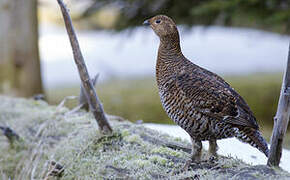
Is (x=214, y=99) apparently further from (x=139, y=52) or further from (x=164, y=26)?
(x=139, y=52)

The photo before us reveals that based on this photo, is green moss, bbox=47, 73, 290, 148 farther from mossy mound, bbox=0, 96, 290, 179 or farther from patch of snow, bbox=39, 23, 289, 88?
mossy mound, bbox=0, 96, 290, 179

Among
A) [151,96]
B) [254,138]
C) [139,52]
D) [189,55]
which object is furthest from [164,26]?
[139,52]

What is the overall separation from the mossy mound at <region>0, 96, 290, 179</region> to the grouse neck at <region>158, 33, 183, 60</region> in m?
0.56

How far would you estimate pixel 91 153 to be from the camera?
2.79 m

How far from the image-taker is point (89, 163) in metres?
2.65

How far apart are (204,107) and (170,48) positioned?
1.35 ft

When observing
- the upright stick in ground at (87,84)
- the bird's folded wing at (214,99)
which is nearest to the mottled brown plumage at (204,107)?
the bird's folded wing at (214,99)

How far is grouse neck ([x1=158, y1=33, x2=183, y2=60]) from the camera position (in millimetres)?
2441

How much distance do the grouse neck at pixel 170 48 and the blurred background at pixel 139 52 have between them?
7.83 feet

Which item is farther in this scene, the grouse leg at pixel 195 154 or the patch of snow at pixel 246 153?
the patch of snow at pixel 246 153

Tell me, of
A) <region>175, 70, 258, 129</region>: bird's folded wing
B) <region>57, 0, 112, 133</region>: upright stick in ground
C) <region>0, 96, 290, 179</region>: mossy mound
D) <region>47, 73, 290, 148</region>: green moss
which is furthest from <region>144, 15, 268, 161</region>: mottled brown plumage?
<region>47, 73, 290, 148</region>: green moss

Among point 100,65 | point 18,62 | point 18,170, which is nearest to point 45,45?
point 100,65

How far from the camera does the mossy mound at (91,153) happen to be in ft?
7.37

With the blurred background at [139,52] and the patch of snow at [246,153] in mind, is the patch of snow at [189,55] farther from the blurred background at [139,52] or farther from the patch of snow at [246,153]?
the patch of snow at [246,153]
